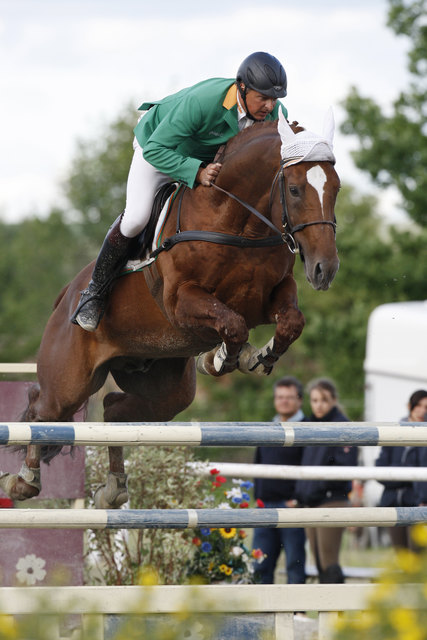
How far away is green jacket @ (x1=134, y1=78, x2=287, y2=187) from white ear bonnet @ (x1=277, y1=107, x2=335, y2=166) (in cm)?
31

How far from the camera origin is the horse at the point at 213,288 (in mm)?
4039

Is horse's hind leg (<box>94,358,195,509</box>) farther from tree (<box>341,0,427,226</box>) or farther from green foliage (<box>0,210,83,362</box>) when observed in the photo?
green foliage (<box>0,210,83,362</box>)

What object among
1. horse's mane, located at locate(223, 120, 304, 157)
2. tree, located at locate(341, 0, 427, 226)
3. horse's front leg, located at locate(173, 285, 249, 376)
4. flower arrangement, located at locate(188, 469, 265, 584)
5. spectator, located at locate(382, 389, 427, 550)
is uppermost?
tree, located at locate(341, 0, 427, 226)

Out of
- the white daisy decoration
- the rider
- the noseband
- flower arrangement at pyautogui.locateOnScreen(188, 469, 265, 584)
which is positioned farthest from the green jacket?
the white daisy decoration

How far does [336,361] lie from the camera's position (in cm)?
1850

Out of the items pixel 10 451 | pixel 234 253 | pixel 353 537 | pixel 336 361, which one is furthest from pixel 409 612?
pixel 336 361

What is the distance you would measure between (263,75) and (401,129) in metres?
12.3

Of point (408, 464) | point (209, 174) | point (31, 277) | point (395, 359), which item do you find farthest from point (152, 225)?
point (31, 277)

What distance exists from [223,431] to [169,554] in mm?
2610

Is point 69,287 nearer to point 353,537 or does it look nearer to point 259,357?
point 259,357

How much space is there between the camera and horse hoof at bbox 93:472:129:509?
17.1 ft

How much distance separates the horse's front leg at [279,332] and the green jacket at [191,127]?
641 millimetres

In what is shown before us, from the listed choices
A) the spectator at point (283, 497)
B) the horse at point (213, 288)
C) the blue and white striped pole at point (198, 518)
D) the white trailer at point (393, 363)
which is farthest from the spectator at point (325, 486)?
the white trailer at point (393, 363)

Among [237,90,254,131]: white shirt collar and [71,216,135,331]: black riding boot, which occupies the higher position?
[237,90,254,131]: white shirt collar
